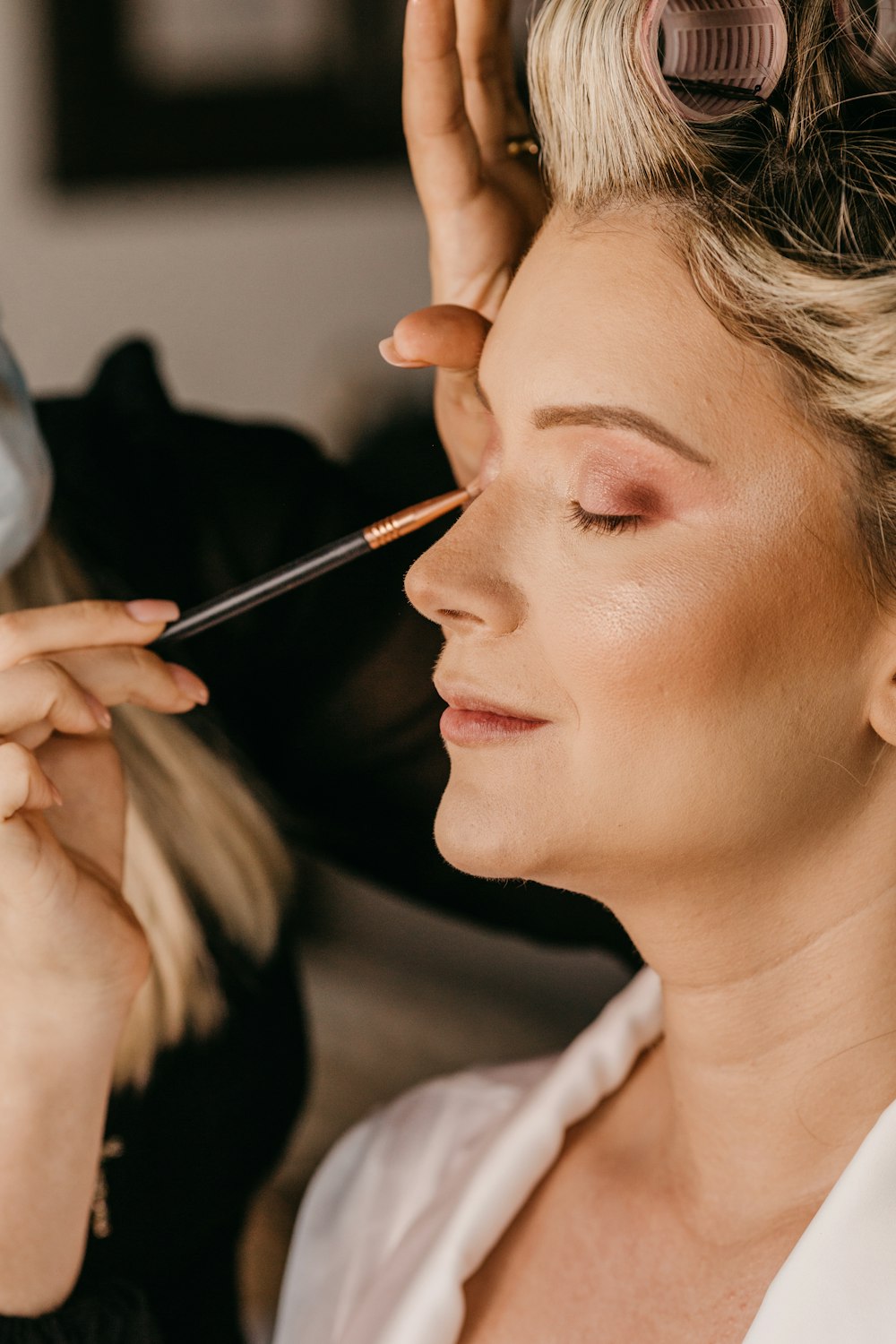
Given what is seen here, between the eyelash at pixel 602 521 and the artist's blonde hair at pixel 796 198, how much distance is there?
11 centimetres

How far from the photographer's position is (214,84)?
65.1 inches

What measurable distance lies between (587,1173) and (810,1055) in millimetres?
234

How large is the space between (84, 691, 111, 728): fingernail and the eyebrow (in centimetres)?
35

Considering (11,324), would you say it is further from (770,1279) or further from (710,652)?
(770,1279)

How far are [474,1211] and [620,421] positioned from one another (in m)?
0.55

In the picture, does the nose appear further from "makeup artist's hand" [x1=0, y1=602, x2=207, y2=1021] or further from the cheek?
"makeup artist's hand" [x1=0, y1=602, x2=207, y2=1021]

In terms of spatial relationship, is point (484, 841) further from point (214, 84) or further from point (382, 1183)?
point (214, 84)

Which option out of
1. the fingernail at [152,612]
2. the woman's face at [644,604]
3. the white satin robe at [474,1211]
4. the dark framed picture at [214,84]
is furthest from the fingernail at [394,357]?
the dark framed picture at [214,84]

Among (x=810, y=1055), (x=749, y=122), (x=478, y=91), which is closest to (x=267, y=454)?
(x=478, y=91)

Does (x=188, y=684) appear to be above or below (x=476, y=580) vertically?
below

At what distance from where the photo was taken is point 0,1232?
916mm

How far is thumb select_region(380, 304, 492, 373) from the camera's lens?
34.3 inches

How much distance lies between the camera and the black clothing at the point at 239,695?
1175 mm

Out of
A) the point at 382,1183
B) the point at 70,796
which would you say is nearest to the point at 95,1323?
the point at 382,1183
